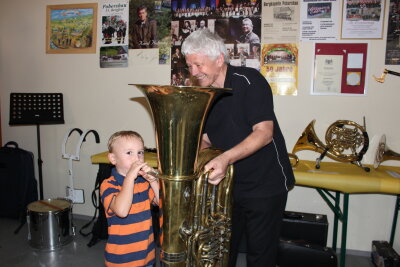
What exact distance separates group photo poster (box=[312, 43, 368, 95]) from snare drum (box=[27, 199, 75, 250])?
2.50 m

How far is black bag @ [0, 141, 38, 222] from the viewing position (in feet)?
11.2

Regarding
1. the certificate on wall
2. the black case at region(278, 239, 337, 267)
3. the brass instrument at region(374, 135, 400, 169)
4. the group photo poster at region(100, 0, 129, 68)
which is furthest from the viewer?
the group photo poster at region(100, 0, 129, 68)

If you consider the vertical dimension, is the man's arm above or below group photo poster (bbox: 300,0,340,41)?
below

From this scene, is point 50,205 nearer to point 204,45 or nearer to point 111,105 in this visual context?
point 111,105

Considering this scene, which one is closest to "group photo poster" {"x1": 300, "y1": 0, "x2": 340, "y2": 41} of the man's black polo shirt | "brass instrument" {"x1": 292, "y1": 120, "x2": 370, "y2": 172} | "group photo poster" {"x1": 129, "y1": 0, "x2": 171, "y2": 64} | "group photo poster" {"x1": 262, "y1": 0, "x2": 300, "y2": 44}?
"group photo poster" {"x1": 262, "y1": 0, "x2": 300, "y2": 44}

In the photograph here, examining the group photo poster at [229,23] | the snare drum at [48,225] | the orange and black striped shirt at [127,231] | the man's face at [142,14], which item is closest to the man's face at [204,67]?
the orange and black striped shirt at [127,231]

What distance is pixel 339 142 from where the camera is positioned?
2.74 meters

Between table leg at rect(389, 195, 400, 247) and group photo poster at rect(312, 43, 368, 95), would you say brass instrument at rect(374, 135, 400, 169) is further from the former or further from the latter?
group photo poster at rect(312, 43, 368, 95)

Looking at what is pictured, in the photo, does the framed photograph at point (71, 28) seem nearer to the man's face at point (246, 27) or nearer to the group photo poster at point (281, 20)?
the man's face at point (246, 27)

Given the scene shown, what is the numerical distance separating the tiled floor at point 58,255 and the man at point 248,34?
6.33ft

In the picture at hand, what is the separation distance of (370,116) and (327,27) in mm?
856

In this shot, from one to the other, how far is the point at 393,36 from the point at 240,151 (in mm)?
2182

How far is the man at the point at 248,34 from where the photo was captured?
301 cm

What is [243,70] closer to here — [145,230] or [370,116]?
[145,230]
